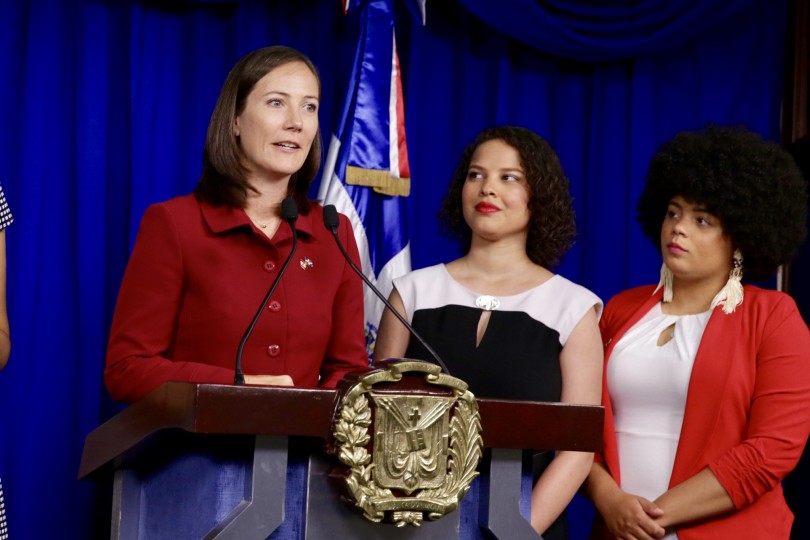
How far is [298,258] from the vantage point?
2137 millimetres

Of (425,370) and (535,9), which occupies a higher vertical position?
(535,9)

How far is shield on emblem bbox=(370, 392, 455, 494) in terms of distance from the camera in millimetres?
1562

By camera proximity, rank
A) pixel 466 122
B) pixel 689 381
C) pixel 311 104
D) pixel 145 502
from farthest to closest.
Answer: pixel 466 122 < pixel 689 381 < pixel 311 104 < pixel 145 502

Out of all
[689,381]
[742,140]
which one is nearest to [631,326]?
[689,381]

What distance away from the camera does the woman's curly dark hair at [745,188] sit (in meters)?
2.77

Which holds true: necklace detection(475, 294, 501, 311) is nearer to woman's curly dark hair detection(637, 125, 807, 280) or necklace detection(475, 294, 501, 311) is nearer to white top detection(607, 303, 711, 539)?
white top detection(607, 303, 711, 539)

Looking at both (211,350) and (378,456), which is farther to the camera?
(211,350)

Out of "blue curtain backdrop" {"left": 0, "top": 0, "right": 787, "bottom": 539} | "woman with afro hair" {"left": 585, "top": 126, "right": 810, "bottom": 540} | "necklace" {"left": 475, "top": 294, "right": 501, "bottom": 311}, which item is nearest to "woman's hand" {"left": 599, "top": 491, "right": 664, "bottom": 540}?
"woman with afro hair" {"left": 585, "top": 126, "right": 810, "bottom": 540}

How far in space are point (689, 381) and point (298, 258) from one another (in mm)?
1037


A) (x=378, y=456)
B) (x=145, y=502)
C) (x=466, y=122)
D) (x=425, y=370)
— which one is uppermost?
(x=466, y=122)

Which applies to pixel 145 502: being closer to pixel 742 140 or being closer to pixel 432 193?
pixel 742 140

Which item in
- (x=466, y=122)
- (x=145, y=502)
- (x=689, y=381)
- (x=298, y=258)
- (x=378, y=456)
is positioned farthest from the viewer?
(x=466, y=122)

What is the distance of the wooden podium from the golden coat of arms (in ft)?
0.12

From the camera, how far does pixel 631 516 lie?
2.52 meters
